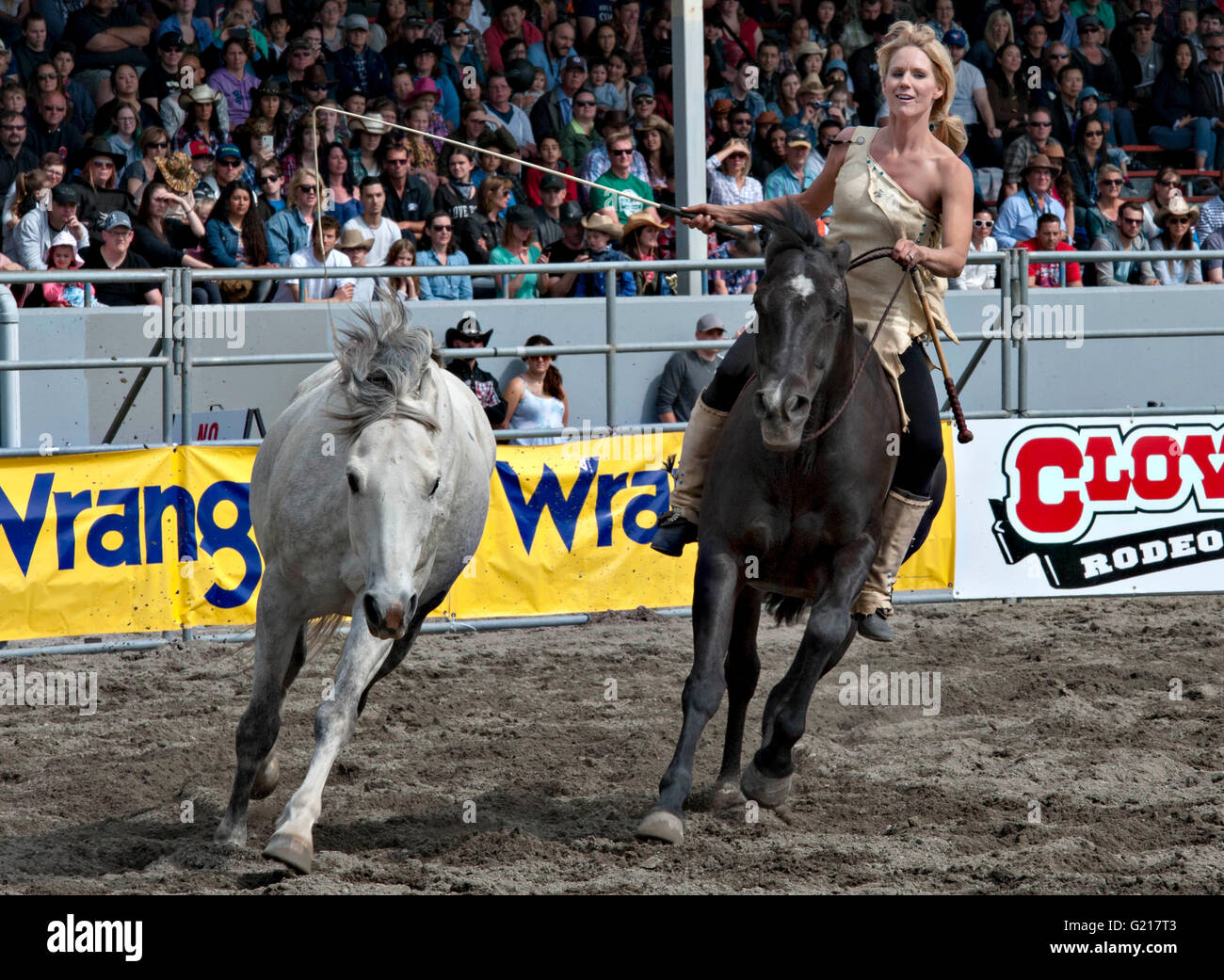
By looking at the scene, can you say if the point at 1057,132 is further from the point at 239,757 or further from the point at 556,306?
the point at 239,757

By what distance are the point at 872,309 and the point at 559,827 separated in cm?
218

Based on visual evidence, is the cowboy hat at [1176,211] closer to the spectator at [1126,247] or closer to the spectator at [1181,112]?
the spectator at [1126,247]

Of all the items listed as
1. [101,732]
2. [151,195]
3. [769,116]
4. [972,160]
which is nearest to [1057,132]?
[972,160]

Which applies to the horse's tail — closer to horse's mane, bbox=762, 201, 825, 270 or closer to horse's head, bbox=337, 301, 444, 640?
horse's mane, bbox=762, 201, 825, 270

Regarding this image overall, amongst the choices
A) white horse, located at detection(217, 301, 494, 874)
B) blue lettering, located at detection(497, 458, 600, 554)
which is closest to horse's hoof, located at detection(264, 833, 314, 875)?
white horse, located at detection(217, 301, 494, 874)

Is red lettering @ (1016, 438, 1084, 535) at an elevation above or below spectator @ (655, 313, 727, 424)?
below

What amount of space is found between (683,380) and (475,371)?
1.45 meters

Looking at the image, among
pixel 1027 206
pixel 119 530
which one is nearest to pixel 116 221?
pixel 119 530

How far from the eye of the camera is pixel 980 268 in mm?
12797

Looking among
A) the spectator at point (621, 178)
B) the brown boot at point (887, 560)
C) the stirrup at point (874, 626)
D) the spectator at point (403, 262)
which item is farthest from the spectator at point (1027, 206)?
the stirrup at point (874, 626)

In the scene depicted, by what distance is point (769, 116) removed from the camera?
1386cm

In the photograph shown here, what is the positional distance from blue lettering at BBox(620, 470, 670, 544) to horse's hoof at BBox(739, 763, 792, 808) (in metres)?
4.01

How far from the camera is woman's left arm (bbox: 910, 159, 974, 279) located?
542 centimetres

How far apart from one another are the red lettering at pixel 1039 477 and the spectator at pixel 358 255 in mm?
4144
